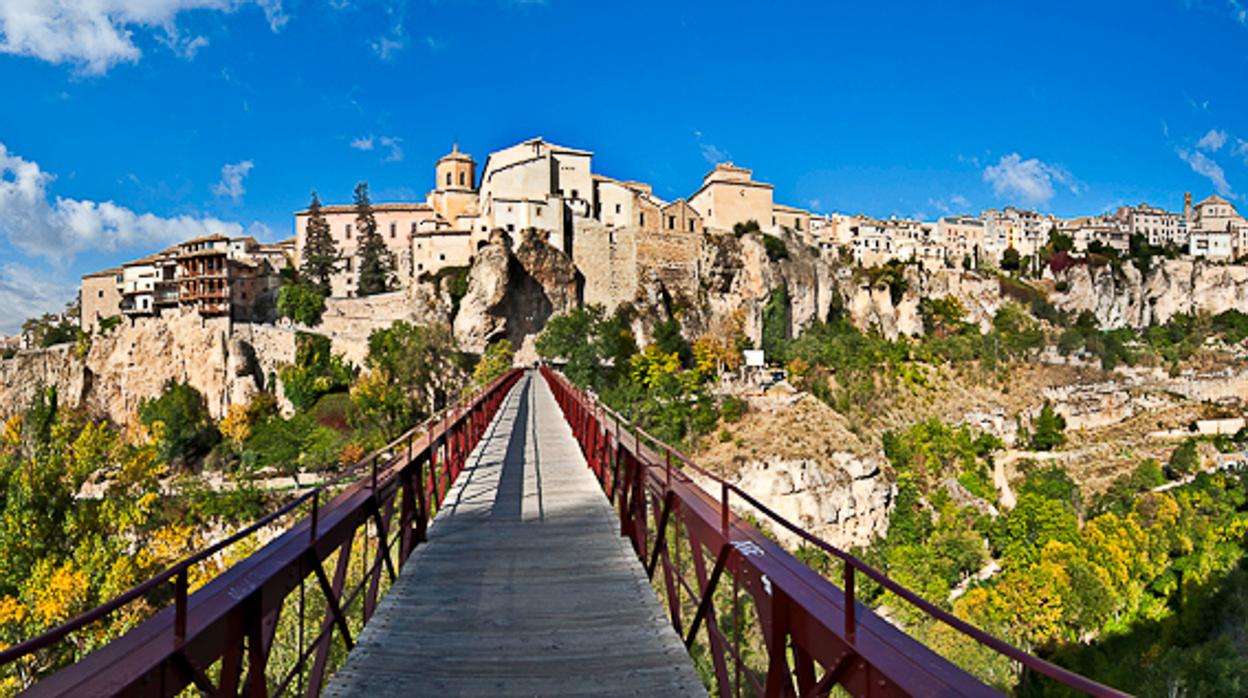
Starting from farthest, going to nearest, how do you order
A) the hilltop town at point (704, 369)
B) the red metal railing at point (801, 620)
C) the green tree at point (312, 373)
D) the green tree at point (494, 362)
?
the green tree at point (312, 373) → the green tree at point (494, 362) → the hilltop town at point (704, 369) → the red metal railing at point (801, 620)

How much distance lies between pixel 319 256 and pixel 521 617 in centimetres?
5415

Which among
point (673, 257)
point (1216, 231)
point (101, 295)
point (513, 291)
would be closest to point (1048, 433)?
point (673, 257)

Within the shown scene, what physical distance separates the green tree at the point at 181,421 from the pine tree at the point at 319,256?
12696 millimetres

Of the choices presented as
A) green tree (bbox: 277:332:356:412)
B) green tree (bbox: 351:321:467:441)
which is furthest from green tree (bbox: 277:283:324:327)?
green tree (bbox: 351:321:467:441)

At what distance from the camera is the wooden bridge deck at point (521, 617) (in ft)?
10.4

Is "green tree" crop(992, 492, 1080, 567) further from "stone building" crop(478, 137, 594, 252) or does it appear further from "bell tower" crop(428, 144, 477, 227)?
"bell tower" crop(428, 144, 477, 227)

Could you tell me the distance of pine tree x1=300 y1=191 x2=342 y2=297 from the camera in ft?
168

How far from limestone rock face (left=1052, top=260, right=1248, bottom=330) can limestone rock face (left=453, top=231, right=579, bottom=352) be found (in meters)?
58.8

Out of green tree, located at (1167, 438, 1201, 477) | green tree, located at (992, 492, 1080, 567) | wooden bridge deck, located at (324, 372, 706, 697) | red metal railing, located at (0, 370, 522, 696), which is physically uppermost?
red metal railing, located at (0, 370, 522, 696)

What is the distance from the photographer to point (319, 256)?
5184 cm

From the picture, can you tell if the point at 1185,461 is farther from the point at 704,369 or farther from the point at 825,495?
the point at 704,369

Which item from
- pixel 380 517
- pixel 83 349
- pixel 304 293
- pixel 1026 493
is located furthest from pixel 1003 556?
pixel 83 349

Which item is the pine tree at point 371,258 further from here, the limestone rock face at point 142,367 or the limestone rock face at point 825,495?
the limestone rock face at point 825,495

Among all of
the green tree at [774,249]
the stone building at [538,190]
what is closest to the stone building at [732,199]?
the green tree at [774,249]
